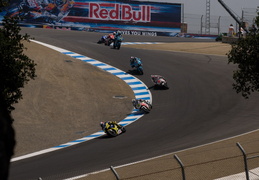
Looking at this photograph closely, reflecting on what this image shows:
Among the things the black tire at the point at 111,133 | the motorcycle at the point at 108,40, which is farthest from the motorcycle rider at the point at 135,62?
the black tire at the point at 111,133

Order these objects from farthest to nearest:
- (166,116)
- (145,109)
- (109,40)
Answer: (109,40)
(145,109)
(166,116)

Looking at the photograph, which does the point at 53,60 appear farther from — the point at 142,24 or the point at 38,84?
the point at 142,24

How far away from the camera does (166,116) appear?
2469cm

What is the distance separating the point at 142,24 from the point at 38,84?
28.7 m

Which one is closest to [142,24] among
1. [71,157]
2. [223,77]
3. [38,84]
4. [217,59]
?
[217,59]

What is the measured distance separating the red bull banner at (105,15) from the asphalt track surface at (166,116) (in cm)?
499

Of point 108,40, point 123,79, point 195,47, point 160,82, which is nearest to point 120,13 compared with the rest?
point 195,47

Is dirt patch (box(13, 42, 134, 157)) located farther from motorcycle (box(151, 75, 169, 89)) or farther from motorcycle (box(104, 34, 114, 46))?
motorcycle (box(104, 34, 114, 46))

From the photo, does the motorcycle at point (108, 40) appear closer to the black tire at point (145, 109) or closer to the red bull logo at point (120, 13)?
the red bull logo at point (120, 13)

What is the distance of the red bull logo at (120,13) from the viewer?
53312 mm

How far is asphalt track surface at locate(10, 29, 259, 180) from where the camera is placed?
1609 centimetres

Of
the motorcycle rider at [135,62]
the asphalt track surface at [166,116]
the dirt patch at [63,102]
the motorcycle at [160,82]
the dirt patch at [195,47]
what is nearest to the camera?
the asphalt track surface at [166,116]

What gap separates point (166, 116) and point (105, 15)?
30856mm

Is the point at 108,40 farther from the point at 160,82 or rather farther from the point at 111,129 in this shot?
the point at 111,129
